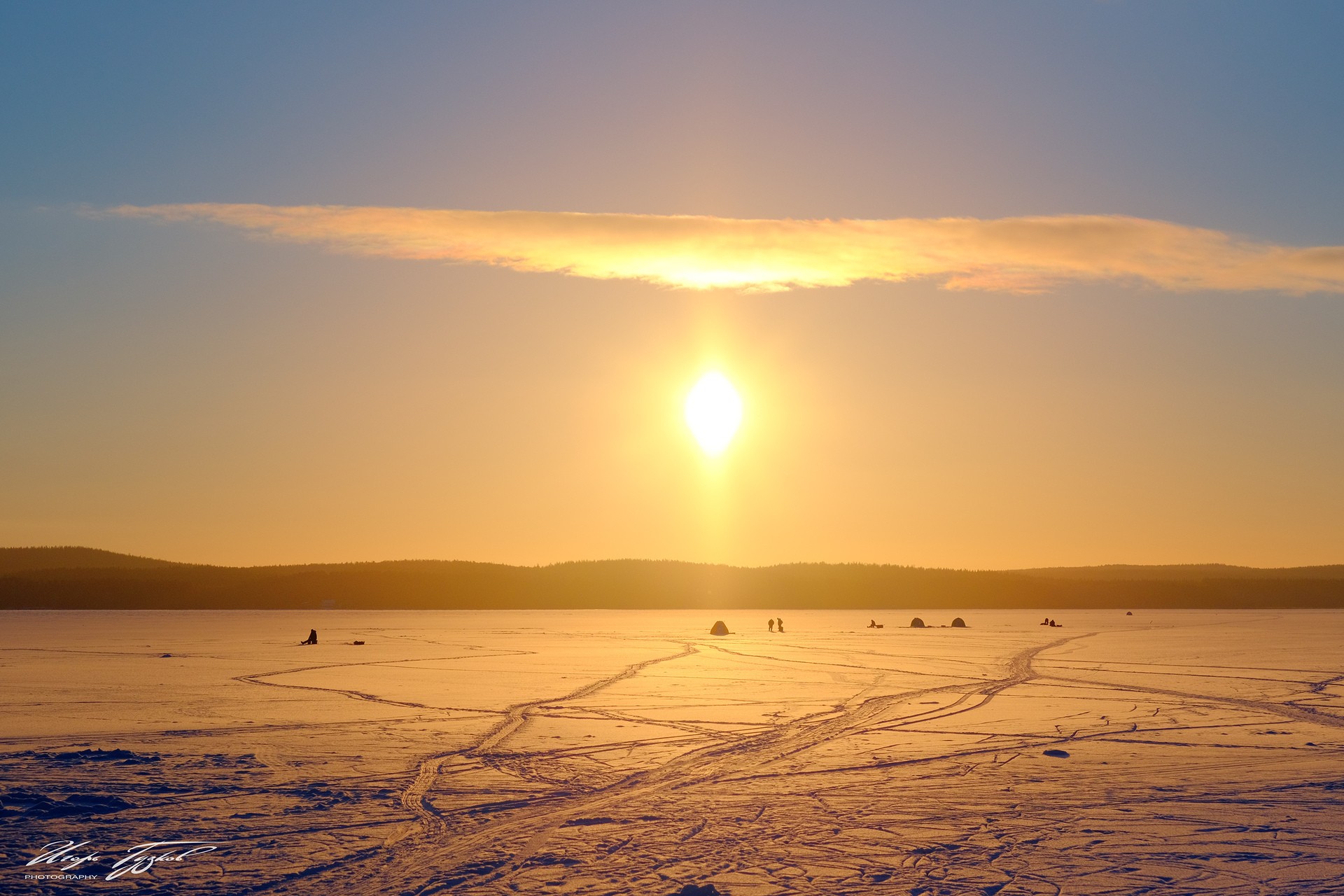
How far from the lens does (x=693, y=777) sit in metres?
11.9

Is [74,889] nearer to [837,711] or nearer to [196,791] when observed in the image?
Answer: [196,791]

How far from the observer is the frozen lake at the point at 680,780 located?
812 cm

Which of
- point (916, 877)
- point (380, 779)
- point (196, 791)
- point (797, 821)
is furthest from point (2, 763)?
point (916, 877)

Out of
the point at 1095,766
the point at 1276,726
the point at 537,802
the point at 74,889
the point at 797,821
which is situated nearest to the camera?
the point at 74,889

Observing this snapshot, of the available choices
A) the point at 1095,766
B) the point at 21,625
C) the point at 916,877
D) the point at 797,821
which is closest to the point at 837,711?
the point at 1095,766

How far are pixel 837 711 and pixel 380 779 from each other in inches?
335

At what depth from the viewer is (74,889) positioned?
7.59 metres

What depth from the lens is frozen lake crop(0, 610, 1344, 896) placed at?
8.12 meters

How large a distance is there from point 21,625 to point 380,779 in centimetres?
5748

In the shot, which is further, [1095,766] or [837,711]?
[837,711]

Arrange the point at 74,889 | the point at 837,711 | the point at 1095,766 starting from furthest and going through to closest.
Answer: the point at 837,711, the point at 1095,766, the point at 74,889

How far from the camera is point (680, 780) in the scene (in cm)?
1173

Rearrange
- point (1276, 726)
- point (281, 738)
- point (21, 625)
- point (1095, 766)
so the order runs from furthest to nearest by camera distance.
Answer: point (21, 625)
point (1276, 726)
point (281, 738)
point (1095, 766)

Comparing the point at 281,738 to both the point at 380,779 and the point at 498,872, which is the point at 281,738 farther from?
the point at 498,872
